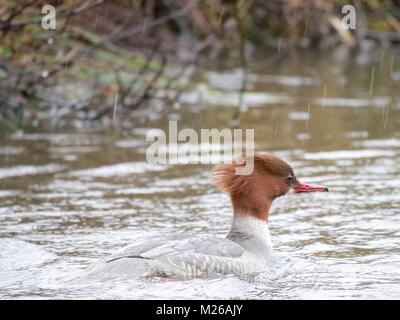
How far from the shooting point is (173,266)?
200 inches

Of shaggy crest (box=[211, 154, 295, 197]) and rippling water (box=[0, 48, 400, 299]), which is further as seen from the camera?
shaggy crest (box=[211, 154, 295, 197])

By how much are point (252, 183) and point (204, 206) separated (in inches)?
66.5

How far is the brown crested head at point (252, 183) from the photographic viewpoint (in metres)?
5.68

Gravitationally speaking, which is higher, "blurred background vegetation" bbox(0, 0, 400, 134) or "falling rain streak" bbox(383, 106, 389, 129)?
"blurred background vegetation" bbox(0, 0, 400, 134)

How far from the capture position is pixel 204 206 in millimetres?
7324

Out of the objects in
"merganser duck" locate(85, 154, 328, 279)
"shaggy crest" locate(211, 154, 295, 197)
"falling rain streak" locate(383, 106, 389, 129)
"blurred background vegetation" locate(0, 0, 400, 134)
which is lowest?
"merganser duck" locate(85, 154, 328, 279)

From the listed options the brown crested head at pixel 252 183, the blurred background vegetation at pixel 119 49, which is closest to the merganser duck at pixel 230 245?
the brown crested head at pixel 252 183

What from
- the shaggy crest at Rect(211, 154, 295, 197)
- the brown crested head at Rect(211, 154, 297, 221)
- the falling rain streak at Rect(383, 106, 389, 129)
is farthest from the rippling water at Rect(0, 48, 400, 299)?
the shaggy crest at Rect(211, 154, 295, 197)

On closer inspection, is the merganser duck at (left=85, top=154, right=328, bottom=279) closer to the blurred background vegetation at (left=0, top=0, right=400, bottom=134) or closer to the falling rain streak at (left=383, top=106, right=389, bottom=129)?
the blurred background vegetation at (left=0, top=0, right=400, bottom=134)

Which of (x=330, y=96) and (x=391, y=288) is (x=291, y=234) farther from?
(x=330, y=96)

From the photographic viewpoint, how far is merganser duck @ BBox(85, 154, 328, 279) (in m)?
5.05

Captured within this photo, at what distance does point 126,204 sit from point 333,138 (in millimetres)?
3806

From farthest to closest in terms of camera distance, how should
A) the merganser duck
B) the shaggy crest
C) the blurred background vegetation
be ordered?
the blurred background vegetation < the shaggy crest < the merganser duck

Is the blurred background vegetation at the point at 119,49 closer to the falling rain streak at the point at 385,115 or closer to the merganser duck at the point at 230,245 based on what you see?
the falling rain streak at the point at 385,115
